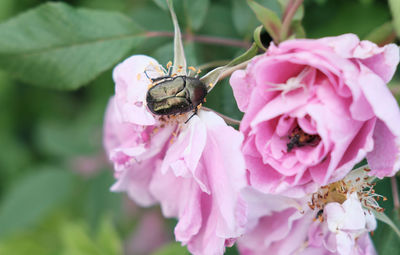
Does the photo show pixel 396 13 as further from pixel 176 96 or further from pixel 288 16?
pixel 176 96

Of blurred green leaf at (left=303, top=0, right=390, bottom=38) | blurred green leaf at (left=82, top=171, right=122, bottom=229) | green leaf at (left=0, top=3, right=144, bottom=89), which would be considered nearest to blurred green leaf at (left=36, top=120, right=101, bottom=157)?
blurred green leaf at (left=82, top=171, right=122, bottom=229)

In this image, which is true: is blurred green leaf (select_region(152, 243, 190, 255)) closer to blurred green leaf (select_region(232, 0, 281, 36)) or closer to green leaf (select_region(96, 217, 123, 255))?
green leaf (select_region(96, 217, 123, 255))

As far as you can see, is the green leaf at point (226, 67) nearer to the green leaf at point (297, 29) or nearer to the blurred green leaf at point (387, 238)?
the green leaf at point (297, 29)

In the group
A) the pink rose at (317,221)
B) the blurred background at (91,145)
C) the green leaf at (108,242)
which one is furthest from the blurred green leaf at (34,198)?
the pink rose at (317,221)

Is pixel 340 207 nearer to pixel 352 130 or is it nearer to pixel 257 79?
pixel 352 130

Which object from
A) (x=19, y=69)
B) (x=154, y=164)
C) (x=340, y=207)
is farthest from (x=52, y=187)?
(x=340, y=207)
